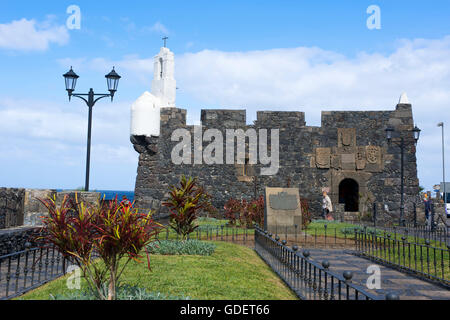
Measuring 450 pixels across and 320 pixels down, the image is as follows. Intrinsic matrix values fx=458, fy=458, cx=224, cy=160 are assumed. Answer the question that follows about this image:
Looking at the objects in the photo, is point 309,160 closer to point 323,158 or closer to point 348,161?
point 323,158

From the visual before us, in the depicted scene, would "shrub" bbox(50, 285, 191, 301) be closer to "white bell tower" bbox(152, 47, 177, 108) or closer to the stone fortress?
the stone fortress

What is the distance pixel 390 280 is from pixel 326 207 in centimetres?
1208

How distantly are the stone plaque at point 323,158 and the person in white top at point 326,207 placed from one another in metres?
1.41

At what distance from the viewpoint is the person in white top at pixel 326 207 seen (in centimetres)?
2045

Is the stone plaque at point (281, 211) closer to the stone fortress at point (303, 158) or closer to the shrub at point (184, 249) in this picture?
the shrub at point (184, 249)

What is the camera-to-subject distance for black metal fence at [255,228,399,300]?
242 inches

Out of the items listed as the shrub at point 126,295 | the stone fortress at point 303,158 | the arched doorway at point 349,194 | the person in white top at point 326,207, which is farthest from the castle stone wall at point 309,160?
the shrub at point 126,295

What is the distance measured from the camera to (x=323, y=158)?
21281 millimetres

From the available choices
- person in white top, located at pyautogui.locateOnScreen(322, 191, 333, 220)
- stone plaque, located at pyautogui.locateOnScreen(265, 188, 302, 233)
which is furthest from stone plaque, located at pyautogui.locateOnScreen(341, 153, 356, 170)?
stone plaque, located at pyautogui.locateOnScreen(265, 188, 302, 233)

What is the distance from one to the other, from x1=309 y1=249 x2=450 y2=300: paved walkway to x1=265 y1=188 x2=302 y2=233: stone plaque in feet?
8.18

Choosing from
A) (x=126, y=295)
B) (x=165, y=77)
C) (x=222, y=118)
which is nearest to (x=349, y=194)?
(x=222, y=118)
